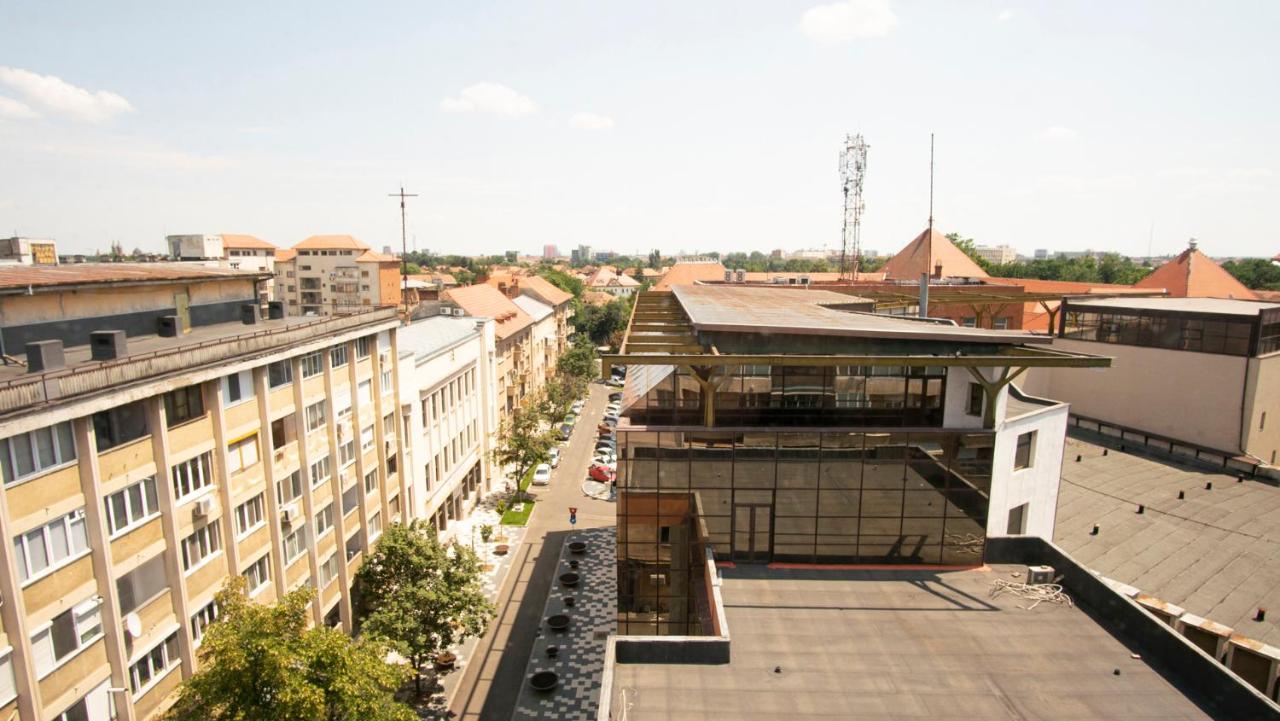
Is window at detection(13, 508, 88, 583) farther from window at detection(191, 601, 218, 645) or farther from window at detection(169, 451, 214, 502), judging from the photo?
window at detection(191, 601, 218, 645)

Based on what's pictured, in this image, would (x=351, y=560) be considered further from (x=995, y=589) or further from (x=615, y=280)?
(x=615, y=280)

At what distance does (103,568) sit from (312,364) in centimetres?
1012

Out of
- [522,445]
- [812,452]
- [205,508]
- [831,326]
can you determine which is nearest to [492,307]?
[522,445]

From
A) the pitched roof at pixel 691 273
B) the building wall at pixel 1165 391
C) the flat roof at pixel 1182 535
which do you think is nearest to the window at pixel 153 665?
the flat roof at pixel 1182 535

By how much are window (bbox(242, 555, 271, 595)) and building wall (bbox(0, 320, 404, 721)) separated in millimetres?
115

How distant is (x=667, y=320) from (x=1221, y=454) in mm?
30659

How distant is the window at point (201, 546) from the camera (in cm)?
1844

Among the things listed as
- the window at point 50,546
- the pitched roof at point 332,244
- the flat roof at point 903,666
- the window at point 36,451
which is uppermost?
the pitched roof at point 332,244

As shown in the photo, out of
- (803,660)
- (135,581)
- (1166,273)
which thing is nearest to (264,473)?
(135,581)

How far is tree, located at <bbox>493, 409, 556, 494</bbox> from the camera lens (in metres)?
44.8

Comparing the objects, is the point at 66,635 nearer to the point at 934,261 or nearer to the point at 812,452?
the point at 812,452

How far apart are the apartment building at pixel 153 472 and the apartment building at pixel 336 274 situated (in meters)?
65.8

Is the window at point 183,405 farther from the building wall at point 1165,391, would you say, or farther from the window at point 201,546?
the building wall at point 1165,391

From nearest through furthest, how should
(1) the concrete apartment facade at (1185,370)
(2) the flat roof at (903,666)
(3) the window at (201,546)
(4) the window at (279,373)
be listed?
(2) the flat roof at (903,666), (3) the window at (201,546), (4) the window at (279,373), (1) the concrete apartment facade at (1185,370)
